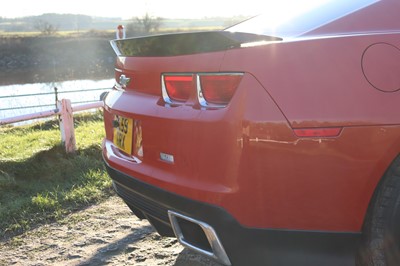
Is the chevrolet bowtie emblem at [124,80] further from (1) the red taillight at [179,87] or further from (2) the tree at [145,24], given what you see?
(2) the tree at [145,24]

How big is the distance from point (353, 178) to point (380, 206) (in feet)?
0.66

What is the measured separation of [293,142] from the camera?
182 cm

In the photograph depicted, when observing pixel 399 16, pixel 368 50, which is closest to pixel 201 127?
pixel 368 50

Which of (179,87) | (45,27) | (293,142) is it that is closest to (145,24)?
(45,27)

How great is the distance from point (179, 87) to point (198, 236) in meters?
0.77

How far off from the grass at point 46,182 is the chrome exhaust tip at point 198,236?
176 centimetres

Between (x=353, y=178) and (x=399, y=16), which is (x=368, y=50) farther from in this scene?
(x=353, y=178)

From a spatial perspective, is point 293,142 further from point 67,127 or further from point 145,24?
point 145,24

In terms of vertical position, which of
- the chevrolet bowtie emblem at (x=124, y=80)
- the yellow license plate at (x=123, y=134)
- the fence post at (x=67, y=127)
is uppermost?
the chevrolet bowtie emblem at (x=124, y=80)

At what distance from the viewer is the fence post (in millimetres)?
4992

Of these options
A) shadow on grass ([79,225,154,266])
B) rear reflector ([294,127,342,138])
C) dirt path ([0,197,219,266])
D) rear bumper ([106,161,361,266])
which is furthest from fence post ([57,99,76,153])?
rear reflector ([294,127,342,138])

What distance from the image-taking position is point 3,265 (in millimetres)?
2867

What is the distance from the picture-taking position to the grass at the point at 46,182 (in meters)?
3.56

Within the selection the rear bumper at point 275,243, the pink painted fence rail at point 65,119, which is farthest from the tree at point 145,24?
the rear bumper at point 275,243
